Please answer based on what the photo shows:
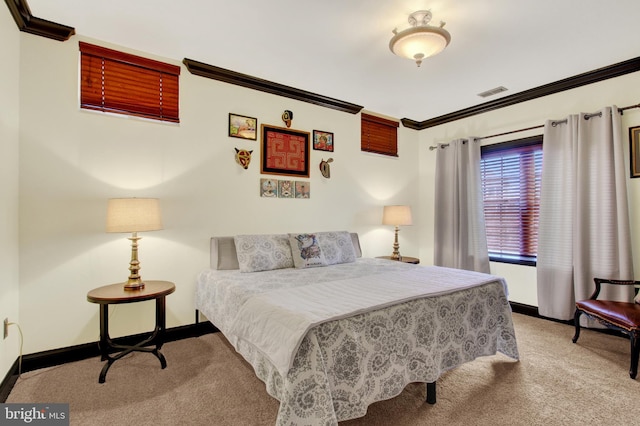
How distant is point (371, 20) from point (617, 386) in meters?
3.09

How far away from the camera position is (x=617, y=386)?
211cm

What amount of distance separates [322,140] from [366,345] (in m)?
2.81

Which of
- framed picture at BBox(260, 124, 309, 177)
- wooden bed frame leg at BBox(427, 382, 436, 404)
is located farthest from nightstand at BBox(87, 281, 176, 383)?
wooden bed frame leg at BBox(427, 382, 436, 404)

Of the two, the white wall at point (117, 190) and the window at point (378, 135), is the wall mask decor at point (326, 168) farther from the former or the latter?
the window at point (378, 135)

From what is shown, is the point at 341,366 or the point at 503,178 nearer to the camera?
Answer: the point at 341,366

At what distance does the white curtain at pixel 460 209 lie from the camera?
403 centimetres

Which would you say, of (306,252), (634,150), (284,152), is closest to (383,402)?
(306,252)

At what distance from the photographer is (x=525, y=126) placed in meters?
3.74

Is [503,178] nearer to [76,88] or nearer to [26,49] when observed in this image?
A: [76,88]

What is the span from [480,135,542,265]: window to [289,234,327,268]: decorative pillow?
2.46m

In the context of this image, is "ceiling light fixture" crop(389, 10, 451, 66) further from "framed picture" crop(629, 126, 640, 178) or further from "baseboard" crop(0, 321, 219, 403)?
"baseboard" crop(0, 321, 219, 403)

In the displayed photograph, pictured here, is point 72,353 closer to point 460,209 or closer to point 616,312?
point 616,312

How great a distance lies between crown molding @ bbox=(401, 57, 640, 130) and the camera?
2.98 m

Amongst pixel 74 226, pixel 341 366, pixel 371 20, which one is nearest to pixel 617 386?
pixel 341 366
